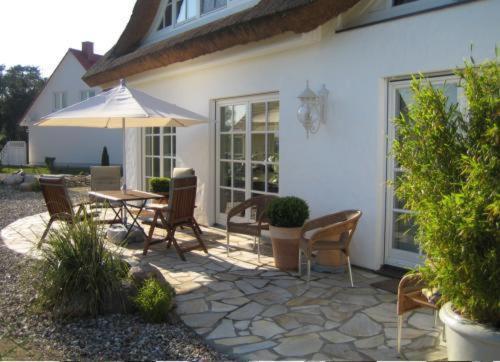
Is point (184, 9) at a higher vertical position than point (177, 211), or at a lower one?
higher

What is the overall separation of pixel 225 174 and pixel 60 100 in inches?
791

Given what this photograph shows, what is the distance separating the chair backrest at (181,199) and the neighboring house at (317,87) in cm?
128

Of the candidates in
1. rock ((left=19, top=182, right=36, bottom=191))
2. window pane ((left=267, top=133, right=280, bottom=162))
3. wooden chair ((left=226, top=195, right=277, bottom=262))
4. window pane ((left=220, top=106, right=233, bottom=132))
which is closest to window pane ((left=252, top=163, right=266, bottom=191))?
window pane ((left=267, top=133, right=280, bottom=162))

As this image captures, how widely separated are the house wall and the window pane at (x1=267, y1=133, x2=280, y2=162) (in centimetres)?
1839

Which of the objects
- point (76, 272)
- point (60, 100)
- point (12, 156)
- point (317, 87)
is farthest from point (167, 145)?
point (12, 156)

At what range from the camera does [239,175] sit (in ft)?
24.8

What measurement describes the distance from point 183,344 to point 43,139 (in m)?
25.2

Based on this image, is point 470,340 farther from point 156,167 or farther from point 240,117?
point 156,167

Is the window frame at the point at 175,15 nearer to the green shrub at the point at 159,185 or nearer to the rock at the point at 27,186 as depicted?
the green shrub at the point at 159,185

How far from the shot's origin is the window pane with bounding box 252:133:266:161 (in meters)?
7.07

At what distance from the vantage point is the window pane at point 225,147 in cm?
781

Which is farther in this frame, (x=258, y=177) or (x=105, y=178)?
(x=105, y=178)

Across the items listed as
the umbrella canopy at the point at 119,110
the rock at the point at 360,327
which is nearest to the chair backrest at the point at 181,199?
the umbrella canopy at the point at 119,110

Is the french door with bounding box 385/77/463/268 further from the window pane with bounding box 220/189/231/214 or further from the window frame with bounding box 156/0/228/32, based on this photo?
the window frame with bounding box 156/0/228/32
